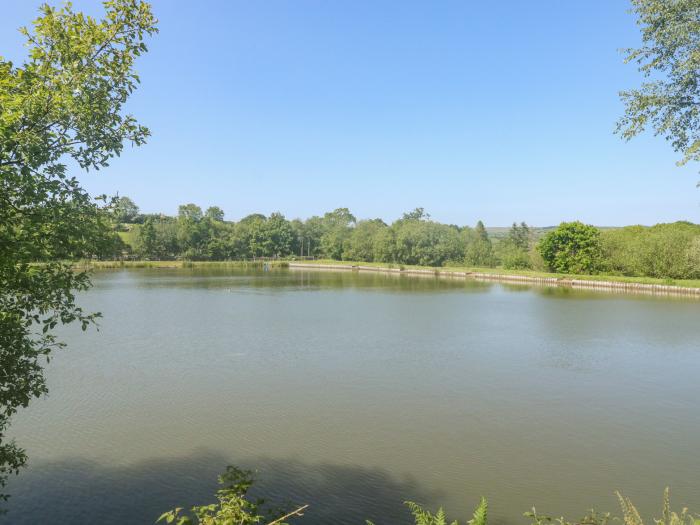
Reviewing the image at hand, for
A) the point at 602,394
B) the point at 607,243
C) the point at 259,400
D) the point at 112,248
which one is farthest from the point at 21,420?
the point at 607,243

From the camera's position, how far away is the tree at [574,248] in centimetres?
6856

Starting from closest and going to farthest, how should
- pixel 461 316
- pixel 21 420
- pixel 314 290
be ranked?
1. pixel 21 420
2. pixel 461 316
3. pixel 314 290

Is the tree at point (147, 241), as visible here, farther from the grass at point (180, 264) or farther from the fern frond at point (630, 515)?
the fern frond at point (630, 515)

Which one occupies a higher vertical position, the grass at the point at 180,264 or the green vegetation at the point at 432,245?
the green vegetation at the point at 432,245

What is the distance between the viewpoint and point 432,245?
321ft

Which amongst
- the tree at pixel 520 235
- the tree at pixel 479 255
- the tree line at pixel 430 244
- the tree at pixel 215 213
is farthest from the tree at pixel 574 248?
the tree at pixel 215 213

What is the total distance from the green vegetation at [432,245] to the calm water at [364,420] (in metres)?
34.0

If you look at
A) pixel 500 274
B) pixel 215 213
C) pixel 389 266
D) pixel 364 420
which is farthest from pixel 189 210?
pixel 364 420

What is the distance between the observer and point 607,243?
68812mm

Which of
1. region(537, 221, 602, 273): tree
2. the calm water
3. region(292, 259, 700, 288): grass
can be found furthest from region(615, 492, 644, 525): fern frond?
region(537, 221, 602, 273): tree

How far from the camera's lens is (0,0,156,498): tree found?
5078 millimetres

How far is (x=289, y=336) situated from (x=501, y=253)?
78.4 m

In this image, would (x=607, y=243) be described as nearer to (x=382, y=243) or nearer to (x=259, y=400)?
(x=382, y=243)

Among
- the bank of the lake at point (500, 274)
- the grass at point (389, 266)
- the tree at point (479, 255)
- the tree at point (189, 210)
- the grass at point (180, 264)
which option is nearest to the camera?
the bank of the lake at point (500, 274)
